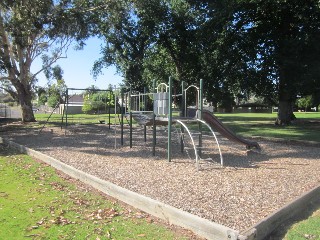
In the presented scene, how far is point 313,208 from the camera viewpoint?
19.9 ft

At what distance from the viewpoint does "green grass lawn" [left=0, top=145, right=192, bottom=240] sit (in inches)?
188

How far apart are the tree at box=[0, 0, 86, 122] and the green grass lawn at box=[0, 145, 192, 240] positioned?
1336cm

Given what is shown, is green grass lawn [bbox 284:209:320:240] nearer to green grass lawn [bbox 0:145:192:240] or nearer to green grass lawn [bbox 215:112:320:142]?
green grass lawn [bbox 0:145:192:240]

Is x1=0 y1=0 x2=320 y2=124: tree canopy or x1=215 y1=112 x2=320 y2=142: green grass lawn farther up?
x1=0 y1=0 x2=320 y2=124: tree canopy

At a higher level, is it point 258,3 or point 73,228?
point 258,3

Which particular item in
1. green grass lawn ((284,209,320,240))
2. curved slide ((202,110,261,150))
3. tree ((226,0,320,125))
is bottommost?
green grass lawn ((284,209,320,240))

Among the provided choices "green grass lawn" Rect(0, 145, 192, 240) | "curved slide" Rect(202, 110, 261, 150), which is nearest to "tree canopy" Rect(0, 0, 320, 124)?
"curved slide" Rect(202, 110, 261, 150)

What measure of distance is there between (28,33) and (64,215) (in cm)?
1680

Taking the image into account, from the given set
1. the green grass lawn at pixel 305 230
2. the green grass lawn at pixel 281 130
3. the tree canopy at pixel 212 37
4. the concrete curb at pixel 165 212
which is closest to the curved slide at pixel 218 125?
the concrete curb at pixel 165 212

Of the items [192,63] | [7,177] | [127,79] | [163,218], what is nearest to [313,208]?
[163,218]

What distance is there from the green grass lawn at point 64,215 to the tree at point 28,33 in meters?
13.4

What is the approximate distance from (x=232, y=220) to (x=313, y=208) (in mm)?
1891

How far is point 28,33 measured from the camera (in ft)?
65.9

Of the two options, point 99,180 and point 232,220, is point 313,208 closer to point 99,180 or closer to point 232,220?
point 232,220
